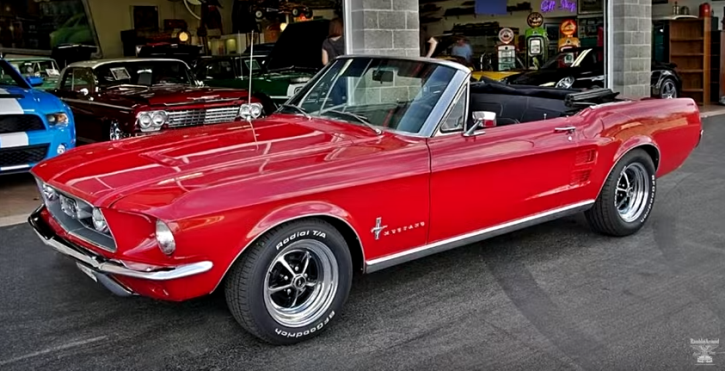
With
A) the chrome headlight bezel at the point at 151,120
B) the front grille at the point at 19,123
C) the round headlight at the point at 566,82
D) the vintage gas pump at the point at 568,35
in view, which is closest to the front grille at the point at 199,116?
the chrome headlight bezel at the point at 151,120

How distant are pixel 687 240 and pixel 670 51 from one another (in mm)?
12824

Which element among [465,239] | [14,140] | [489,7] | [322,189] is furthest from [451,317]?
[489,7]

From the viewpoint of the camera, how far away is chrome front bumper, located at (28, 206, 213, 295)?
3.18m

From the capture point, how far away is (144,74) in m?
9.70

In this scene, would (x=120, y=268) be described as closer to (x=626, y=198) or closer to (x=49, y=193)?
(x=49, y=193)

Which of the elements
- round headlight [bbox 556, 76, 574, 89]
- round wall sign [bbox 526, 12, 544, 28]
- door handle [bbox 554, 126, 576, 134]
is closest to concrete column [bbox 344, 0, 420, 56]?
door handle [bbox 554, 126, 576, 134]

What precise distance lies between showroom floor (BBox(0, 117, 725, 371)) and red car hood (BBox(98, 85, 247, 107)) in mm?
2984

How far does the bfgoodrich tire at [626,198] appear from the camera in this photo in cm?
531

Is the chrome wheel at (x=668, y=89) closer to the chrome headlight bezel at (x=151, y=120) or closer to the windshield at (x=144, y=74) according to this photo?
the windshield at (x=144, y=74)

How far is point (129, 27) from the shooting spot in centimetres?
2384

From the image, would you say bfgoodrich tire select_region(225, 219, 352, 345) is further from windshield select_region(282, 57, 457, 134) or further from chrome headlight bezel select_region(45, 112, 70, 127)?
chrome headlight bezel select_region(45, 112, 70, 127)

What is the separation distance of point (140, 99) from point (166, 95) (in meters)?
0.32

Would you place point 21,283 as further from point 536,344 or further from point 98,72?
point 98,72

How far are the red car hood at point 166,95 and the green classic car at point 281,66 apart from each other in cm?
69
